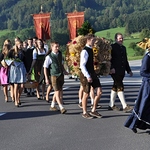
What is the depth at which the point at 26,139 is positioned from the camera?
27.3 feet

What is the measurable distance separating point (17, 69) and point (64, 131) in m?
4.43

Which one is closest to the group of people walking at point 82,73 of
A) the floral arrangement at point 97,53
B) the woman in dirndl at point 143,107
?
the woman in dirndl at point 143,107

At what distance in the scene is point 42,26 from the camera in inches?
1199

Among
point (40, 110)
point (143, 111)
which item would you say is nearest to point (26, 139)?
point (143, 111)

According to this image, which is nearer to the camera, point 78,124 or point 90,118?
point 78,124

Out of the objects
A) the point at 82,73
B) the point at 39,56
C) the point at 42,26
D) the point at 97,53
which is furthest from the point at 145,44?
the point at 42,26

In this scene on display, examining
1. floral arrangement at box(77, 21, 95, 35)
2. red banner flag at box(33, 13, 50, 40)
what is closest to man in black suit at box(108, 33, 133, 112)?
floral arrangement at box(77, 21, 95, 35)

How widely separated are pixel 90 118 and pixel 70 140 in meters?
2.27

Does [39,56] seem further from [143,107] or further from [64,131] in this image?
[143,107]

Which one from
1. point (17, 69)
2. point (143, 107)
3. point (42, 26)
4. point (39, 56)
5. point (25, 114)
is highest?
point (42, 26)

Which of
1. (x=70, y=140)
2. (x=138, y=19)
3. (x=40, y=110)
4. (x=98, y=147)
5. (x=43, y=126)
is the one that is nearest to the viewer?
(x=98, y=147)

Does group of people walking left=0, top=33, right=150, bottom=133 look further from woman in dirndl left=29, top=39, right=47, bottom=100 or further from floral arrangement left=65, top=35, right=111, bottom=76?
floral arrangement left=65, top=35, right=111, bottom=76

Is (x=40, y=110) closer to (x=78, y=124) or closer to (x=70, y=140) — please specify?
(x=78, y=124)

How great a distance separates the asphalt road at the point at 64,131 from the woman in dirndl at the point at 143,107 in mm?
161
